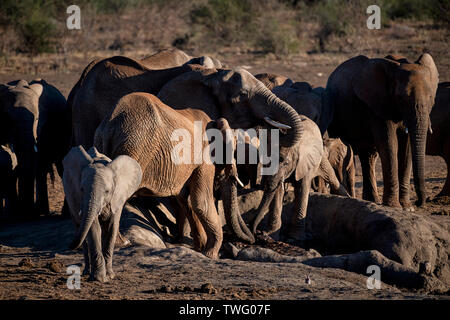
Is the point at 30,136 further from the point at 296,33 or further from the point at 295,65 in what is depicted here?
the point at 296,33

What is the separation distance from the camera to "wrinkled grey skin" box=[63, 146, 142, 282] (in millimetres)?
5047

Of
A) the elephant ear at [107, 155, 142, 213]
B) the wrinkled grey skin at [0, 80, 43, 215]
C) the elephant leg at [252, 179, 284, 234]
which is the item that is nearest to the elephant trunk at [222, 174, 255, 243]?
the elephant leg at [252, 179, 284, 234]

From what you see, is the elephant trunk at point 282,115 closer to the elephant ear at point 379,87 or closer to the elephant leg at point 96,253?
the elephant ear at point 379,87

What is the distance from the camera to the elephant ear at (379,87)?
9609mm

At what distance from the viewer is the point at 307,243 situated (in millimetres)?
8086

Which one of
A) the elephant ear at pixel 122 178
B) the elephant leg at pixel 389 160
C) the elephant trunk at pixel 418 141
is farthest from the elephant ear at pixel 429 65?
the elephant ear at pixel 122 178

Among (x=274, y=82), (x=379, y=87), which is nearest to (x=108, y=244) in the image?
(x=274, y=82)

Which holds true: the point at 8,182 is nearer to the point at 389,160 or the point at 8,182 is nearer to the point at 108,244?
the point at 108,244

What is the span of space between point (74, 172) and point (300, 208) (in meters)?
3.26

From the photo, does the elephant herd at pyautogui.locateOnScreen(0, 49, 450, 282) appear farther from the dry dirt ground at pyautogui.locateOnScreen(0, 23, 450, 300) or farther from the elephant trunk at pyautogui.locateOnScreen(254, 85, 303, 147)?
the dry dirt ground at pyautogui.locateOnScreen(0, 23, 450, 300)

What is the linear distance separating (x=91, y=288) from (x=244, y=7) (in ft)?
67.8

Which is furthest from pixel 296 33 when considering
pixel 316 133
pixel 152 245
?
pixel 152 245

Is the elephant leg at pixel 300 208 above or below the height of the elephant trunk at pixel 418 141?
below

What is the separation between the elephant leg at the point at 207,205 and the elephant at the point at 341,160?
118 inches
